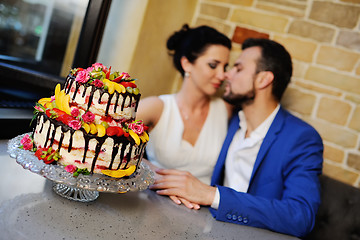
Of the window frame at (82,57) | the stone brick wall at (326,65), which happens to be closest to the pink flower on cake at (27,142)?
the window frame at (82,57)

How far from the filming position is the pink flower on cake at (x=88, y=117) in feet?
3.38

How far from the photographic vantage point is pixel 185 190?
141cm

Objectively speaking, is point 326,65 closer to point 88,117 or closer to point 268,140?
point 268,140

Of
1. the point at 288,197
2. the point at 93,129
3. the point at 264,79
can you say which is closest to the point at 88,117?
the point at 93,129

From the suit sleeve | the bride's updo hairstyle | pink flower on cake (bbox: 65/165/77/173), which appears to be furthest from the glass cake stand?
the bride's updo hairstyle

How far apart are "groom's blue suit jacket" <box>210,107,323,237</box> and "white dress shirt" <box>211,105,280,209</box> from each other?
60 mm

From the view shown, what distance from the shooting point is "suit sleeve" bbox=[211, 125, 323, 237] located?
1.40 meters

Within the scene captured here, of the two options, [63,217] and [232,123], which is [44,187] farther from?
[232,123]

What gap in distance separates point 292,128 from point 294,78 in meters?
0.68

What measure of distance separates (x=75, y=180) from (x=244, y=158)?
124cm

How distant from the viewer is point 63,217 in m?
A: 1.01

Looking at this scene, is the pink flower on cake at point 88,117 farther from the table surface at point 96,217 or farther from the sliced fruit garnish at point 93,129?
the table surface at point 96,217

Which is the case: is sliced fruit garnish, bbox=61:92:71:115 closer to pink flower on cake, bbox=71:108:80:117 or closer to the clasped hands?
pink flower on cake, bbox=71:108:80:117

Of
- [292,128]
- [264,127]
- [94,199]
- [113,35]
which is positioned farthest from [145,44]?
[94,199]
